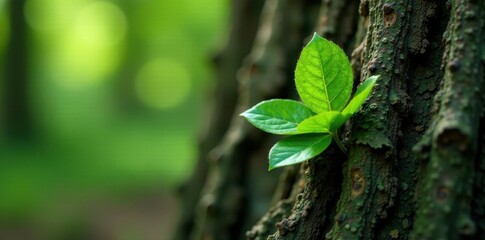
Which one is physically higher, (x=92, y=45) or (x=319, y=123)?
(x=319, y=123)

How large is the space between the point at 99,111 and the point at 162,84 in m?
2.69

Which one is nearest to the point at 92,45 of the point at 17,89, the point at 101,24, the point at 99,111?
the point at 101,24

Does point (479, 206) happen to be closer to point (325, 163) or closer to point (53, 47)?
point (325, 163)

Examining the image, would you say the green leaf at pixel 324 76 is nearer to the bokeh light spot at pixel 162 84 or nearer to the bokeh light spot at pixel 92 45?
the bokeh light spot at pixel 92 45

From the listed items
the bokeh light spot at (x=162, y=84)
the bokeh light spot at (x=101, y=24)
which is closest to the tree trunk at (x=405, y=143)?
the bokeh light spot at (x=101, y=24)

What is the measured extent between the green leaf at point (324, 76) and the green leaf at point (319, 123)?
5 cm

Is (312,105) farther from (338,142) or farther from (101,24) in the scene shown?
(101,24)

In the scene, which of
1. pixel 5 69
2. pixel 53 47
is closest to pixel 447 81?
pixel 5 69

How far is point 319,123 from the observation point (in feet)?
3.16

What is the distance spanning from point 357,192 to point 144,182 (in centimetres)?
744

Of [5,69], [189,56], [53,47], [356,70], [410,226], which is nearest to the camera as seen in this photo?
[410,226]

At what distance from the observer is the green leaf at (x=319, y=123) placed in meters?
0.95

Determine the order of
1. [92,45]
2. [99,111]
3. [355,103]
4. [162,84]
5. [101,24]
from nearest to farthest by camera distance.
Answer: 1. [355,103]
2. [99,111]
3. [92,45]
4. [101,24]
5. [162,84]

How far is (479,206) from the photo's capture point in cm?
89
